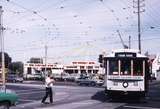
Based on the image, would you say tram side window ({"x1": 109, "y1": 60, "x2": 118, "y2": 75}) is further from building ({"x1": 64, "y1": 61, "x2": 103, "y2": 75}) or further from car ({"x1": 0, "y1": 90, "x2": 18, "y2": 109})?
building ({"x1": 64, "y1": 61, "x2": 103, "y2": 75})

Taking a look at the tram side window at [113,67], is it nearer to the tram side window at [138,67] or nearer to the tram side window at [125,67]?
the tram side window at [125,67]

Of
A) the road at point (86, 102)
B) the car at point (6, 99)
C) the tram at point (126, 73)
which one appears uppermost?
the tram at point (126, 73)

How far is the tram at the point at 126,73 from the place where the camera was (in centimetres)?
2919

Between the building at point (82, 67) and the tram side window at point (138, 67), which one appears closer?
the tram side window at point (138, 67)

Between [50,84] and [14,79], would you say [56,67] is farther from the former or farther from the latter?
[50,84]

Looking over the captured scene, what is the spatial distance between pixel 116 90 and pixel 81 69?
126479 millimetres

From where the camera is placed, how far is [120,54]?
29719mm

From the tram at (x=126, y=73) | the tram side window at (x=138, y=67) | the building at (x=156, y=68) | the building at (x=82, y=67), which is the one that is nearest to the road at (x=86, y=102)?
the tram at (x=126, y=73)

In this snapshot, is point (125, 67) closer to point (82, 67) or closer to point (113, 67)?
point (113, 67)

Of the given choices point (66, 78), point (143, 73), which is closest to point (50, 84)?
point (143, 73)

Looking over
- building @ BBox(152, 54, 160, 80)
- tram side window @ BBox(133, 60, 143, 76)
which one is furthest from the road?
building @ BBox(152, 54, 160, 80)

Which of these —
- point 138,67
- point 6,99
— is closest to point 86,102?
point 138,67

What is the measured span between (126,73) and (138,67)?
83 cm

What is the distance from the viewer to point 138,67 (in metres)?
29.4
